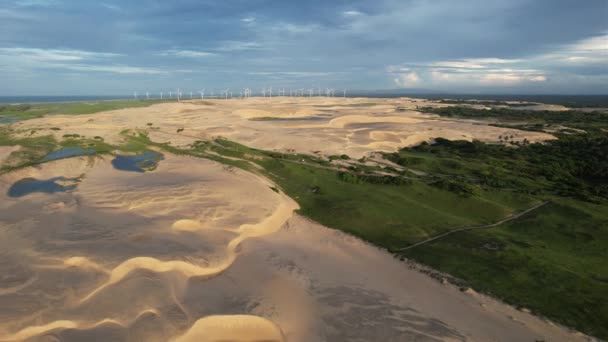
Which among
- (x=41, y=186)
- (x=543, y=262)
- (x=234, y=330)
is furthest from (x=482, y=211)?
(x=41, y=186)

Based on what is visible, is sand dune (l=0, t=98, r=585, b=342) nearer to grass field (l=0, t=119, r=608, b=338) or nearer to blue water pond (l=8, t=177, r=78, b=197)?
blue water pond (l=8, t=177, r=78, b=197)

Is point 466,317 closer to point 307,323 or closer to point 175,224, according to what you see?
point 307,323

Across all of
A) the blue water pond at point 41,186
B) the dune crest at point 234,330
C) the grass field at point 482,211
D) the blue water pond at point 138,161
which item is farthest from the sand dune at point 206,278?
the blue water pond at point 138,161

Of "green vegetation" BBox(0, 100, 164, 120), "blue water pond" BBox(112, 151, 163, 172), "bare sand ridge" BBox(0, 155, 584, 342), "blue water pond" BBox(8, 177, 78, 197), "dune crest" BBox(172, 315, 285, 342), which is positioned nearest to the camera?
"dune crest" BBox(172, 315, 285, 342)

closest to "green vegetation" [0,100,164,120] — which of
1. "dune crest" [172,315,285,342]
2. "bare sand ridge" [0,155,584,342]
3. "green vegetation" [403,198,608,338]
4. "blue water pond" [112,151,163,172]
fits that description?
"blue water pond" [112,151,163,172]

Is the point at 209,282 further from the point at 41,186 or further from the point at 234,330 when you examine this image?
the point at 41,186

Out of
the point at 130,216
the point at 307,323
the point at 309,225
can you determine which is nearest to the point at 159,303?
the point at 307,323
